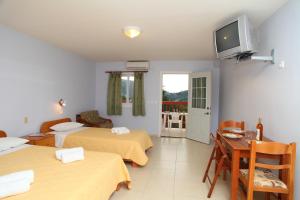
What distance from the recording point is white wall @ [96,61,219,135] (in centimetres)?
545

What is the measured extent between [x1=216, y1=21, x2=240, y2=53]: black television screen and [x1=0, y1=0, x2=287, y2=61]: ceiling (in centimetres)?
16

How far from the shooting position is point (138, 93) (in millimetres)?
5699

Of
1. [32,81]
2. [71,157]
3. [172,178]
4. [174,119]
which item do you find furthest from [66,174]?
[174,119]

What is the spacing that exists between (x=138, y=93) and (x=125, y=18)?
3.28m

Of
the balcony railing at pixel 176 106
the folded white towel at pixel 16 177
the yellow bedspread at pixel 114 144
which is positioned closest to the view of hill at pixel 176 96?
the balcony railing at pixel 176 106

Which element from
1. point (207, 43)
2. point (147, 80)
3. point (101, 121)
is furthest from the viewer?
point (147, 80)

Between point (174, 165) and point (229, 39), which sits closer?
point (229, 39)

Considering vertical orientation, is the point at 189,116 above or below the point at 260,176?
above

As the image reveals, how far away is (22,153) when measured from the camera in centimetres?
240

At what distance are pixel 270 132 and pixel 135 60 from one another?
13.5 feet

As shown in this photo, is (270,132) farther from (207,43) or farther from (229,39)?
(207,43)

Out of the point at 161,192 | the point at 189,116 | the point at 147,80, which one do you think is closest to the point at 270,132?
the point at 161,192

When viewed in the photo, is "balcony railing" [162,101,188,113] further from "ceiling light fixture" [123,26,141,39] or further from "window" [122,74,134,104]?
"ceiling light fixture" [123,26,141,39]

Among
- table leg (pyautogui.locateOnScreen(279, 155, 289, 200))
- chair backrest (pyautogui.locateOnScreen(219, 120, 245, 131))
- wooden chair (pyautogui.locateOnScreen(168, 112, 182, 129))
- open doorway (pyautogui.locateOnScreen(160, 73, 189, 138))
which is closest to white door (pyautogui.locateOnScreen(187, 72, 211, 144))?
open doorway (pyautogui.locateOnScreen(160, 73, 189, 138))
